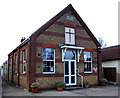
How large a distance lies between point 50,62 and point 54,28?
10.6 feet

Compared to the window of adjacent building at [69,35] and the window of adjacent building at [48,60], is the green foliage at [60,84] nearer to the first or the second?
the window of adjacent building at [48,60]

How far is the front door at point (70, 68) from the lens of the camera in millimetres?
13330

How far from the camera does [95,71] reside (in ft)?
49.8

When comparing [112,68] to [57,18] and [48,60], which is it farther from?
[57,18]

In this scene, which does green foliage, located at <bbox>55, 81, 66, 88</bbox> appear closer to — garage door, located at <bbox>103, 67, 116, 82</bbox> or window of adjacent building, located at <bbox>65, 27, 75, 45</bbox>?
window of adjacent building, located at <bbox>65, 27, 75, 45</bbox>

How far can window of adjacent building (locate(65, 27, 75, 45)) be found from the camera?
45.7 feet

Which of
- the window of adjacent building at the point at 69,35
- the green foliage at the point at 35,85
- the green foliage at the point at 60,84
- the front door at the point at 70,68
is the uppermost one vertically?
the window of adjacent building at the point at 69,35

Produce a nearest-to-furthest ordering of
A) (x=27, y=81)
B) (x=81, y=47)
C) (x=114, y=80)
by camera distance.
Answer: (x=27, y=81) < (x=81, y=47) < (x=114, y=80)

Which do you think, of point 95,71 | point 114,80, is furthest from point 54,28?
point 114,80

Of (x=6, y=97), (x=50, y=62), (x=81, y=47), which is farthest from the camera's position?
(x=81, y=47)

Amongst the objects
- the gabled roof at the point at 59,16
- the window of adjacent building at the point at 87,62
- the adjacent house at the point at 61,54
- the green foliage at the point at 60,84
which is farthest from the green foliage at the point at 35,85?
the window of adjacent building at the point at 87,62

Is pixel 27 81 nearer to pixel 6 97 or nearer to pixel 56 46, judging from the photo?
pixel 6 97

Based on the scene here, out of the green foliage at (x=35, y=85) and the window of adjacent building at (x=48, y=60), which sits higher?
the window of adjacent building at (x=48, y=60)

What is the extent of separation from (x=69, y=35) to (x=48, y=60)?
3450 millimetres
